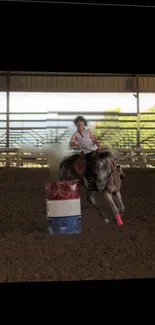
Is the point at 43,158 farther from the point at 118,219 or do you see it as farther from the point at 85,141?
the point at 118,219

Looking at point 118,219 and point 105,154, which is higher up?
point 105,154

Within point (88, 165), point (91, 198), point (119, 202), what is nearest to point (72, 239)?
point (91, 198)

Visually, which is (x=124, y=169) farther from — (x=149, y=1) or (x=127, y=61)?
(x=149, y=1)

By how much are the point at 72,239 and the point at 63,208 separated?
0.77ft

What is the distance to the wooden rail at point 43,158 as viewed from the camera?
Answer: 3.95 metres

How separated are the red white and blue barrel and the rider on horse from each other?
0.59 feet

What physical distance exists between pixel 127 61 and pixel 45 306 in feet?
6.11

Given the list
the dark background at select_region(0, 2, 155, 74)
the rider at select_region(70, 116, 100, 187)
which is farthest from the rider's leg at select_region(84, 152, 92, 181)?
the dark background at select_region(0, 2, 155, 74)

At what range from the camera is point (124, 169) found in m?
4.00

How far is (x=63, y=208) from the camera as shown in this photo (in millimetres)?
3877

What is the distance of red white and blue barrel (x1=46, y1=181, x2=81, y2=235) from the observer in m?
3.85

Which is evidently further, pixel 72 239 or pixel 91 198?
pixel 91 198

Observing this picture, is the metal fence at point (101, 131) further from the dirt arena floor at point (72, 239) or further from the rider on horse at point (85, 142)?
the dirt arena floor at point (72, 239)

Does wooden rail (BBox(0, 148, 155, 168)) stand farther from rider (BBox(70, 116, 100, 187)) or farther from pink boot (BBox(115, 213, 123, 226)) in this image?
pink boot (BBox(115, 213, 123, 226))
